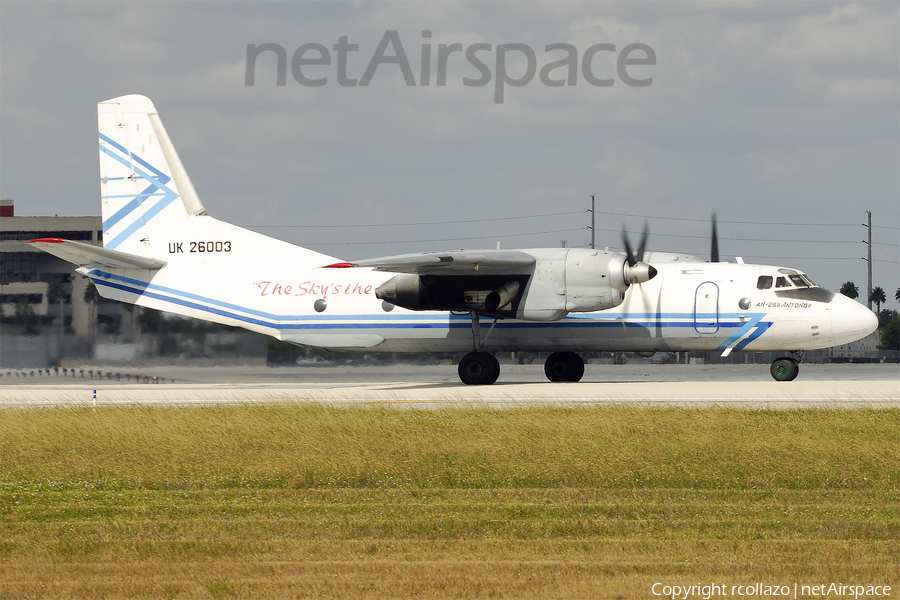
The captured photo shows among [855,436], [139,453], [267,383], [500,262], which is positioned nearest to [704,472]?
[855,436]

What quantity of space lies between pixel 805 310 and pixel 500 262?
826 cm

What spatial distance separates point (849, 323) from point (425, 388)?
1151 centimetres

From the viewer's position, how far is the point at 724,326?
25.0 meters

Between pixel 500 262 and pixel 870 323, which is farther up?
pixel 500 262

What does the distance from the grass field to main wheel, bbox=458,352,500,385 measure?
28.8ft

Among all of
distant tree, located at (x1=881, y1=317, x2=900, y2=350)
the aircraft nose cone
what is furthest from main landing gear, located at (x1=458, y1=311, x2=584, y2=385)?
distant tree, located at (x1=881, y1=317, x2=900, y2=350)

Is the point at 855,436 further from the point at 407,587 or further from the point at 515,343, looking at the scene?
the point at 515,343

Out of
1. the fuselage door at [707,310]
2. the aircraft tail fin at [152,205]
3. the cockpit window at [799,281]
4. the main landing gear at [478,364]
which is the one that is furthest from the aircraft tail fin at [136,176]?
the cockpit window at [799,281]

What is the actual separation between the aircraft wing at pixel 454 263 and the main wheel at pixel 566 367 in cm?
425

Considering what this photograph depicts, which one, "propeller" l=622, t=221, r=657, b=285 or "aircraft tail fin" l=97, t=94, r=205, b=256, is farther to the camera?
"aircraft tail fin" l=97, t=94, r=205, b=256

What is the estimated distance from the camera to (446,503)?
1088cm

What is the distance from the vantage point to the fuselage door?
25.1 meters

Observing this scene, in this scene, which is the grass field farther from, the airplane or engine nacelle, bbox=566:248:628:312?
the airplane
